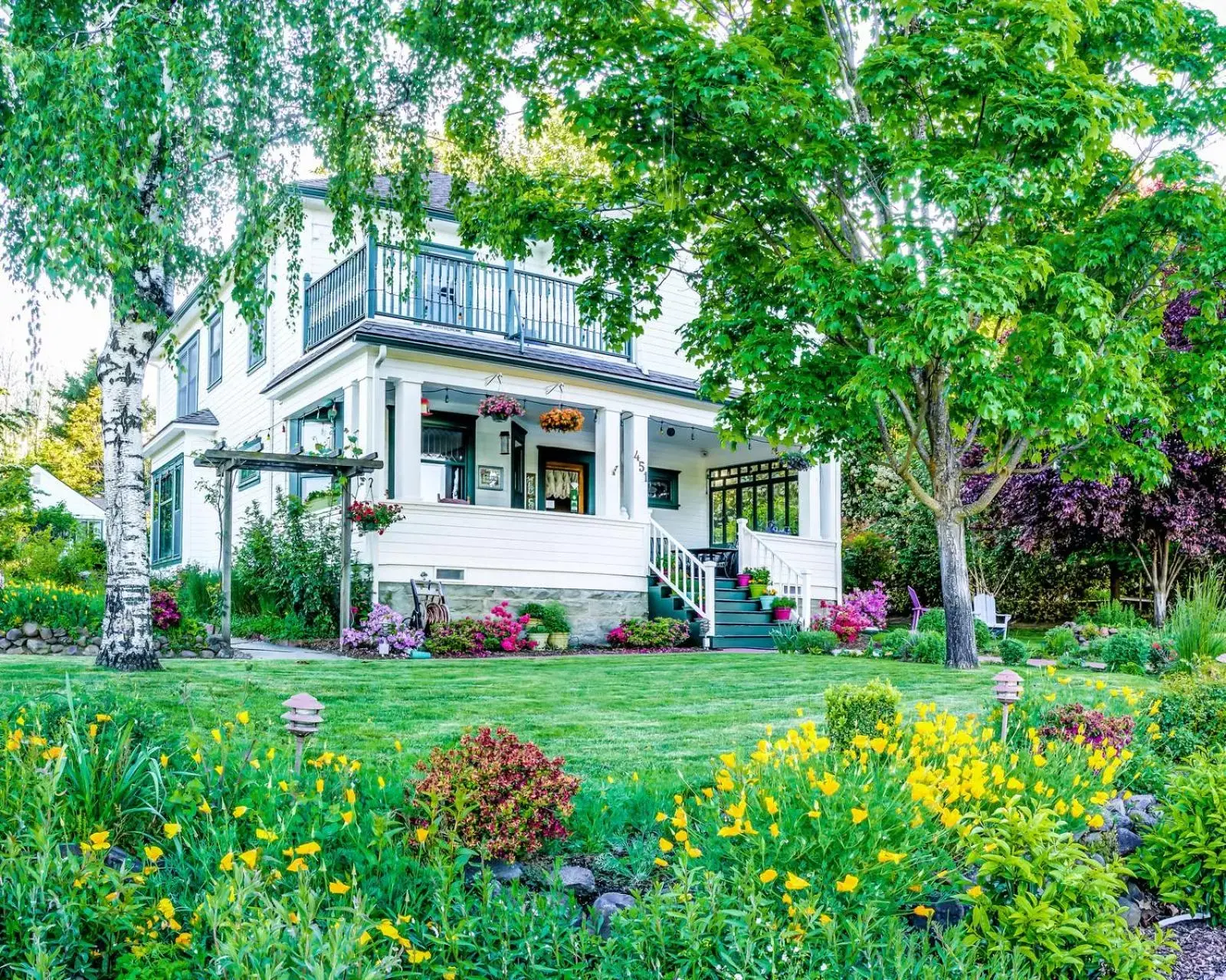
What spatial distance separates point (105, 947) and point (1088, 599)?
19.8 meters

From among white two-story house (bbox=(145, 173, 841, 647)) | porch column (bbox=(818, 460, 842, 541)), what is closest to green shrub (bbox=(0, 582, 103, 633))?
white two-story house (bbox=(145, 173, 841, 647))

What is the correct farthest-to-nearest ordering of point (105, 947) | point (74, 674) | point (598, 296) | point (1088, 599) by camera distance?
point (1088, 599), point (598, 296), point (74, 674), point (105, 947)

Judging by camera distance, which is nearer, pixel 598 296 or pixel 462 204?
pixel 462 204

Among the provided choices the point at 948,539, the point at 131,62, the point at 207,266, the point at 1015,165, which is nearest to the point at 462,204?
the point at 207,266

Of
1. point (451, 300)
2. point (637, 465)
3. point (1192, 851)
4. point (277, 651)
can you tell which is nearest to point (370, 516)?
point (277, 651)

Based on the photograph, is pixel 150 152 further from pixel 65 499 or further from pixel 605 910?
pixel 65 499

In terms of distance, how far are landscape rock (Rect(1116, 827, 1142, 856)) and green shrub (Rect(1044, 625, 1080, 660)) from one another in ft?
28.4

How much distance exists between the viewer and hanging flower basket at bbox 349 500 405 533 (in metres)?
11.7

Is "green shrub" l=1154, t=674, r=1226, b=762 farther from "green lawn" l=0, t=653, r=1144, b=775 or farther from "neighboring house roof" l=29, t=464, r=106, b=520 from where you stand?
"neighboring house roof" l=29, t=464, r=106, b=520

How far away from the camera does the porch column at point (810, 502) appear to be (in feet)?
55.5

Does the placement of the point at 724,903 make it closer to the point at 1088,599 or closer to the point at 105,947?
the point at 105,947

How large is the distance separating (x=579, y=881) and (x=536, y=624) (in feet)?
32.4

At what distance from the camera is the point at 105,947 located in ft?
8.84

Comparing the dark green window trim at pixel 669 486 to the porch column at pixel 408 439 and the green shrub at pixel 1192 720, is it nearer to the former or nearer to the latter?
the porch column at pixel 408 439
